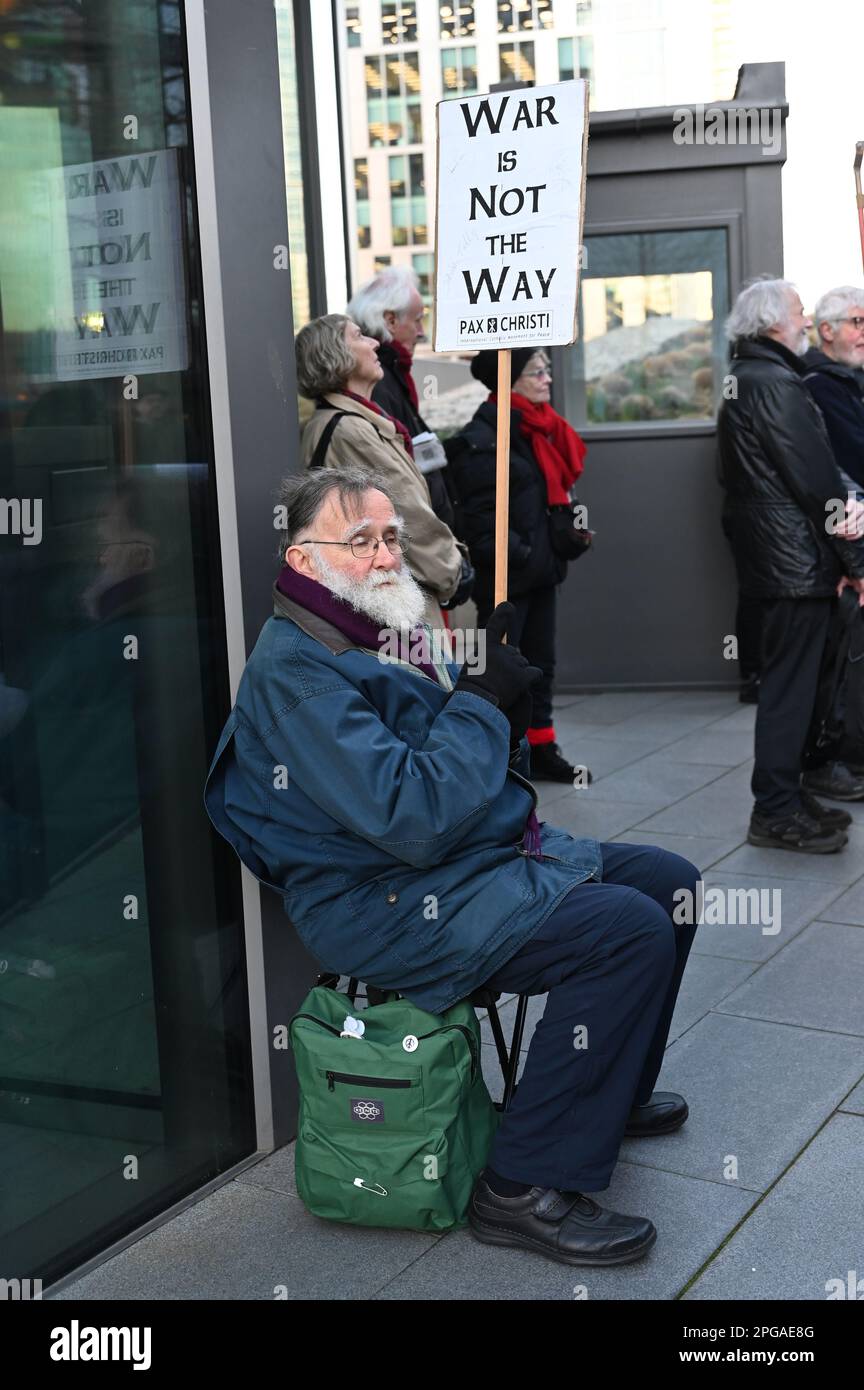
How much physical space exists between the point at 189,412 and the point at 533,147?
3.57 ft

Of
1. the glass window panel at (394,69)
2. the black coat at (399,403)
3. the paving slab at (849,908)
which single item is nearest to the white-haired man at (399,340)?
the black coat at (399,403)

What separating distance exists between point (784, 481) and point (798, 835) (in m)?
1.33

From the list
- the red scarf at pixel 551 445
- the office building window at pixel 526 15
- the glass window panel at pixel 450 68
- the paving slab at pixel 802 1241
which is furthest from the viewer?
the glass window panel at pixel 450 68

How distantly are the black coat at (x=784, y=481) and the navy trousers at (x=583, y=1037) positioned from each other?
9.20 ft

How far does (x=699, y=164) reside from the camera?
8516mm

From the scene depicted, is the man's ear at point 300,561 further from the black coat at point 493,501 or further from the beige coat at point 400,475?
the black coat at point 493,501

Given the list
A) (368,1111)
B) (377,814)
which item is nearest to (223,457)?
(377,814)

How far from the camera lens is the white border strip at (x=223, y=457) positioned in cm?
312

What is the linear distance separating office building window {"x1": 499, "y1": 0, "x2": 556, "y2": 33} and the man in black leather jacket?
9.16m

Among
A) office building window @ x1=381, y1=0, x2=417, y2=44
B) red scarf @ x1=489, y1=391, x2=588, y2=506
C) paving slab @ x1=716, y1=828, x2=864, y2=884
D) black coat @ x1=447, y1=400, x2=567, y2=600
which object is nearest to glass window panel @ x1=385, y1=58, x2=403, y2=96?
office building window @ x1=381, y1=0, x2=417, y2=44

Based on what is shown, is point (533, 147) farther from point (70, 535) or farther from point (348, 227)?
point (348, 227)

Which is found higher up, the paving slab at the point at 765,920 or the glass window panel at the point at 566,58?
the glass window panel at the point at 566,58

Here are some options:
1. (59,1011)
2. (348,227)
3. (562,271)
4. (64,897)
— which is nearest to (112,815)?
(64,897)

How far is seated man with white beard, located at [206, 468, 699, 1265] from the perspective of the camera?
281 cm
